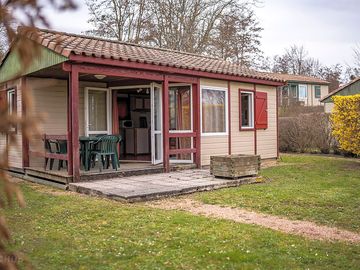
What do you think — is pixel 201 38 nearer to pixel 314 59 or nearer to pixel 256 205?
pixel 256 205

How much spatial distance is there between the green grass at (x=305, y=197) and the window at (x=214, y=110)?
2.04 metres

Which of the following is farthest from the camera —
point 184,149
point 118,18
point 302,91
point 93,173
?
point 302,91

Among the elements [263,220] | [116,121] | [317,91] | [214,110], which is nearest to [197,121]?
[214,110]

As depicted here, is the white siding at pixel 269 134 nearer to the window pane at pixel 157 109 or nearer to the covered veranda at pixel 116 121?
the covered veranda at pixel 116 121

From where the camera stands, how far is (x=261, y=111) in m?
13.4

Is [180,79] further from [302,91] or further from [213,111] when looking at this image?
[302,91]

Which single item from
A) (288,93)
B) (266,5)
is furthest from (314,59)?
(266,5)

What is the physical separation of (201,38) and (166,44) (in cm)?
215

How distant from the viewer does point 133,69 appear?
9312 millimetres

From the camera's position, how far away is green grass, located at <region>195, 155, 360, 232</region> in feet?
19.1

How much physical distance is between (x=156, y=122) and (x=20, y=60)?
30.4 feet

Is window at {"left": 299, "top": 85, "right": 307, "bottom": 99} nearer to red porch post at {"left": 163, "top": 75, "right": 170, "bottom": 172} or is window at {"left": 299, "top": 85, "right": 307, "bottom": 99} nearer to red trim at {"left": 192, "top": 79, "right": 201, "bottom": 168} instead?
red trim at {"left": 192, "top": 79, "right": 201, "bottom": 168}

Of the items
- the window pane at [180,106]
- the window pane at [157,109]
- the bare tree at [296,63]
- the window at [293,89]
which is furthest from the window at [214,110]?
the bare tree at [296,63]

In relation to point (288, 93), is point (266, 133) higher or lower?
lower
